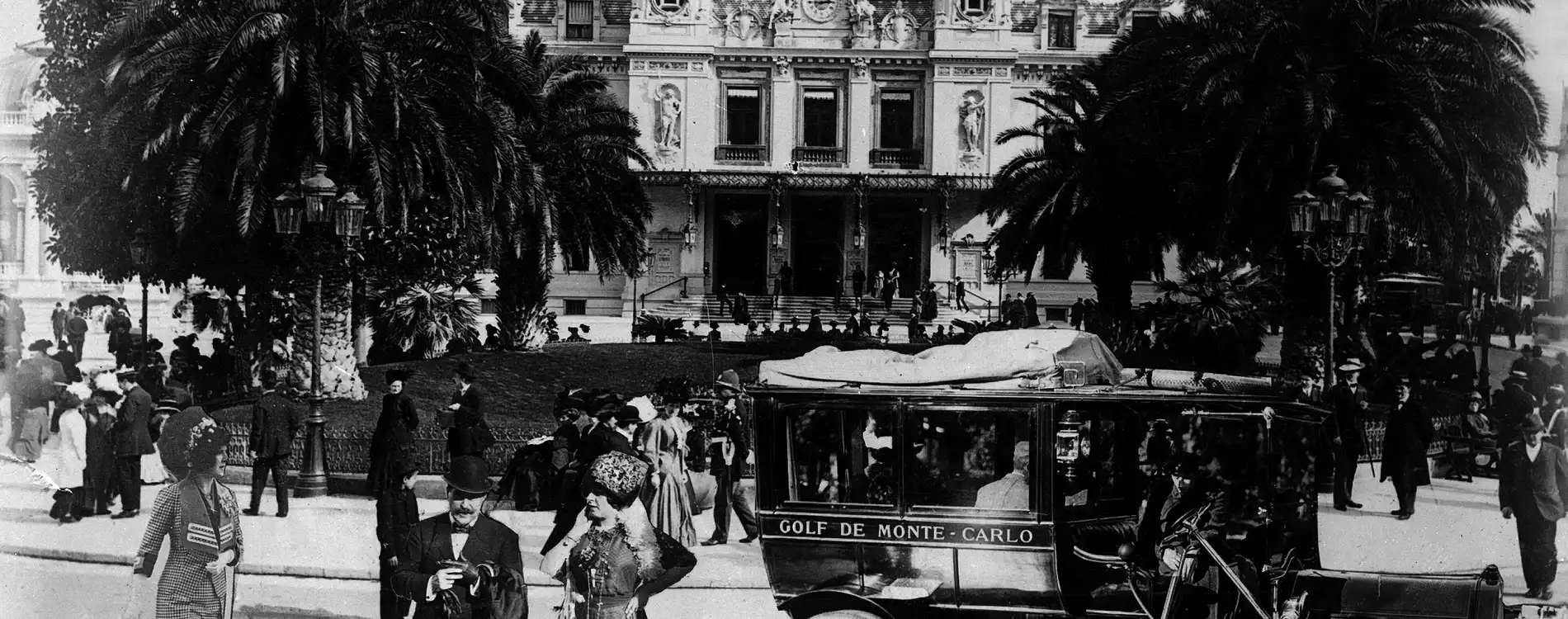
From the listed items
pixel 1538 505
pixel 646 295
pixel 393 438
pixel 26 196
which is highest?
pixel 26 196

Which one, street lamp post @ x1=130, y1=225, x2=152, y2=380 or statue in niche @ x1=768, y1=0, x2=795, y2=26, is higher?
statue in niche @ x1=768, y1=0, x2=795, y2=26

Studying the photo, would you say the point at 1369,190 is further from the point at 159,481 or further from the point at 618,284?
the point at 159,481

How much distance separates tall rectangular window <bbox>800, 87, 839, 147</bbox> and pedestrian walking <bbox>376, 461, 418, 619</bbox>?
587 centimetres

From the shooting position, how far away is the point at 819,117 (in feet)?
48.2

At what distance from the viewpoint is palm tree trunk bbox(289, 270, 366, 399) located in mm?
13984

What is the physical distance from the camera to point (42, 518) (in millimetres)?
13109

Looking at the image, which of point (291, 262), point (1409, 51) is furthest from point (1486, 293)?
point (291, 262)

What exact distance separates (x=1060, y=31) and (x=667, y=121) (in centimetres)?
468

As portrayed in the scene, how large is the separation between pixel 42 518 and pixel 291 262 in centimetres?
356

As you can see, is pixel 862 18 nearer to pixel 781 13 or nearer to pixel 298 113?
pixel 781 13

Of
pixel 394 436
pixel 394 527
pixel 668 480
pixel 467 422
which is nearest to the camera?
pixel 394 527

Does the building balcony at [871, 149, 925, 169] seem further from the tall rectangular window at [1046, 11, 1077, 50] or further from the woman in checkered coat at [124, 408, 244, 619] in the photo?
the woman in checkered coat at [124, 408, 244, 619]

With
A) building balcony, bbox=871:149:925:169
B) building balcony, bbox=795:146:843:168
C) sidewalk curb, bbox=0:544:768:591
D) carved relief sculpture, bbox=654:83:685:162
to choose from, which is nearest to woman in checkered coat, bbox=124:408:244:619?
sidewalk curb, bbox=0:544:768:591

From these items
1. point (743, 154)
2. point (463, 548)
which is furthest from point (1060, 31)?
point (463, 548)
